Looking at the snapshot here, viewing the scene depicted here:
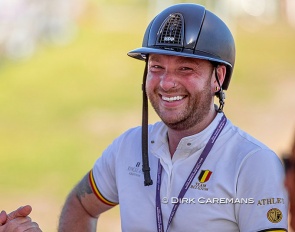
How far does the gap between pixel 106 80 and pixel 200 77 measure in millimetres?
15585

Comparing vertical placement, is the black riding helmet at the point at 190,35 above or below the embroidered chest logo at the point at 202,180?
above

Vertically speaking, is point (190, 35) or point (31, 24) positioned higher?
point (190, 35)

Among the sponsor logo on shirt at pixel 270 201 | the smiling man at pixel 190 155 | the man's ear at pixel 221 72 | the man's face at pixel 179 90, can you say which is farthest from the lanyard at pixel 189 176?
the sponsor logo on shirt at pixel 270 201

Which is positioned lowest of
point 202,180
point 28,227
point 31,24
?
point 28,227

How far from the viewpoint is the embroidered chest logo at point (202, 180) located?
3.65 metres

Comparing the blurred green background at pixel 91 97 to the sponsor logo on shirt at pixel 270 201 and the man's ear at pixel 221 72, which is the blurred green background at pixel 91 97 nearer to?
the man's ear at pixel 221 72

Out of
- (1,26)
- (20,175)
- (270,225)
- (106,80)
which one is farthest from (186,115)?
(1,26)

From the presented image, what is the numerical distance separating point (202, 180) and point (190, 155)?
192 millimetres

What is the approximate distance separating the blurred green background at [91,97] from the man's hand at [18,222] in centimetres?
754

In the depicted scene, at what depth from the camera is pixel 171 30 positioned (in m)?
3.90

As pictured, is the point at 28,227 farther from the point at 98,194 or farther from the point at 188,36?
the point at 188,36

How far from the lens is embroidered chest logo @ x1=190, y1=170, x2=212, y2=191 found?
12.0 ft

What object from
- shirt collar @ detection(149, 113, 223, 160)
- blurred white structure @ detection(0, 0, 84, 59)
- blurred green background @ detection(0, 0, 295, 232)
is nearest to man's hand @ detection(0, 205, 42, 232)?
shirt collar @ detection(149, 113, 223, 160)

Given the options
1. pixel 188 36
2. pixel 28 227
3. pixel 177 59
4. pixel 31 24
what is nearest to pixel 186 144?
pixel 177 59
